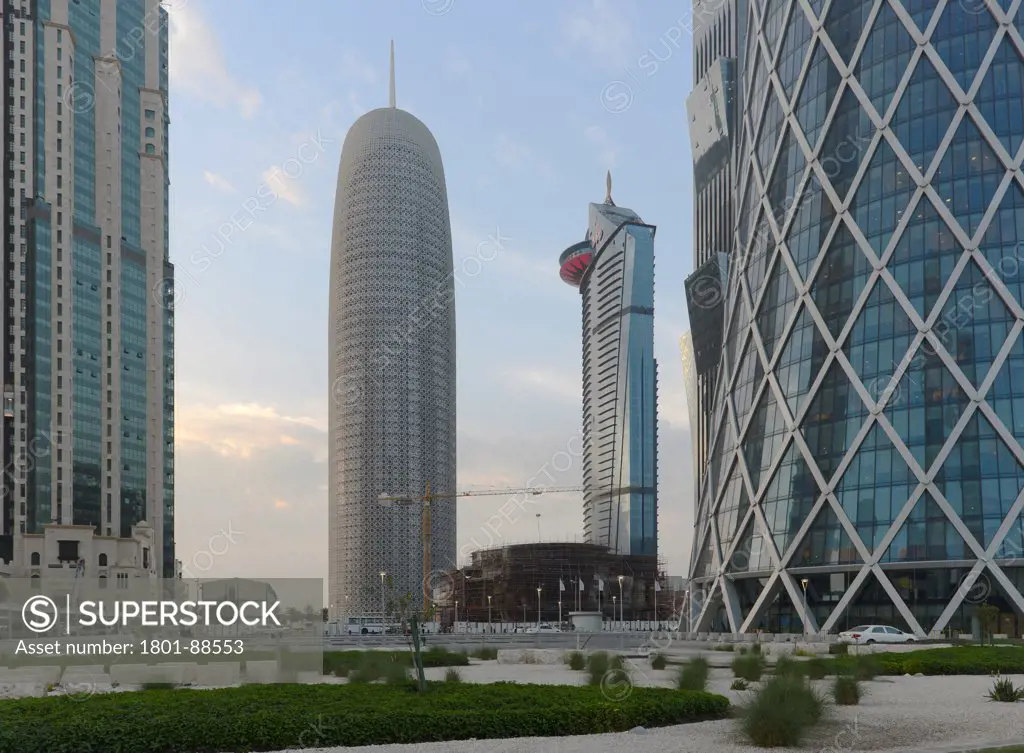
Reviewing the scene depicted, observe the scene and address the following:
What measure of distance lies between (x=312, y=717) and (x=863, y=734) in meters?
9.50

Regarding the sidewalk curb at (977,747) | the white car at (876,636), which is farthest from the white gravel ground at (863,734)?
the white car at (876,636)

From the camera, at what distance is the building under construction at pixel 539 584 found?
186 meters

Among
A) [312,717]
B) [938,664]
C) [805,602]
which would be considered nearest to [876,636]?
[805,602]

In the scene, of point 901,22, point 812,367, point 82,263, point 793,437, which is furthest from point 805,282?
point 82,263

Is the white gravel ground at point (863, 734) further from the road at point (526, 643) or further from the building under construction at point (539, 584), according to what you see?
the building under construction at point (539, 584)

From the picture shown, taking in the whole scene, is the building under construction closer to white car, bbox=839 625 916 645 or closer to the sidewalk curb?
white car, bbox=839 625 916 645

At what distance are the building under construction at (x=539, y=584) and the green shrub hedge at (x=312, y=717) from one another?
6296 inches

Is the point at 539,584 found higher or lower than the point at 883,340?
lower

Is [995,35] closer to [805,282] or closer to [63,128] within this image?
[805,282]

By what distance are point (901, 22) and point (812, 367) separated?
24.4 metres

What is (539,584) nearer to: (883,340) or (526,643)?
(526,643)

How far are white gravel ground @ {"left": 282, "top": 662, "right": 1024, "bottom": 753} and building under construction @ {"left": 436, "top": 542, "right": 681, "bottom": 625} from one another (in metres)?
158

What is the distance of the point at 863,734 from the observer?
19.0 metres

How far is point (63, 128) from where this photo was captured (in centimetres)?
15250
